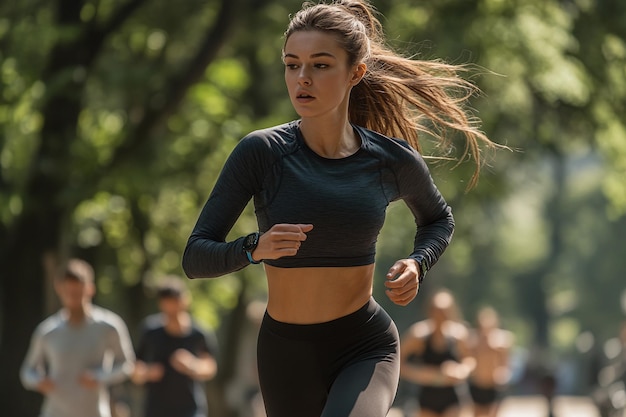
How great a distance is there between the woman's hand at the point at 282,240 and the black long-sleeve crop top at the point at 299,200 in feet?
0.97

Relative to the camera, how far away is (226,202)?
5164mm

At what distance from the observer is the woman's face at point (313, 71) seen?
5.25 metres

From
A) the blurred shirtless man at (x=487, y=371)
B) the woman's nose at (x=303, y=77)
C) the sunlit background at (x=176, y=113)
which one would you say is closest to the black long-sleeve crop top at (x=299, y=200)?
the woman's nose at (x=303, y=77)

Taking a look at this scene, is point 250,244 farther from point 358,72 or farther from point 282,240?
point 358,72

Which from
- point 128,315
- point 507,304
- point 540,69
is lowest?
point 507,304

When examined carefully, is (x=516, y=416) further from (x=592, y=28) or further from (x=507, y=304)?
(x=507, y=304)

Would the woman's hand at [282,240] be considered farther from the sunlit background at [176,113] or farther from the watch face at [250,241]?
the sunlit background at [176,113]

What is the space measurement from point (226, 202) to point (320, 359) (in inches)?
26.2

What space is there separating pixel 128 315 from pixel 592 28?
9.96 metres

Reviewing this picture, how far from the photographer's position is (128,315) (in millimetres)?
24750

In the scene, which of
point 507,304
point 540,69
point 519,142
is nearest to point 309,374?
point 540,69

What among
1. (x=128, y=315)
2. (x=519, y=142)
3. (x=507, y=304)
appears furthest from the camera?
(x=507, y=304)

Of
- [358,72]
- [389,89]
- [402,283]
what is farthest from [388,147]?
[402,283]

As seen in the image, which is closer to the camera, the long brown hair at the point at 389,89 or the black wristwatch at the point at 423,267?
the black wristwatch at the point at 423,267
